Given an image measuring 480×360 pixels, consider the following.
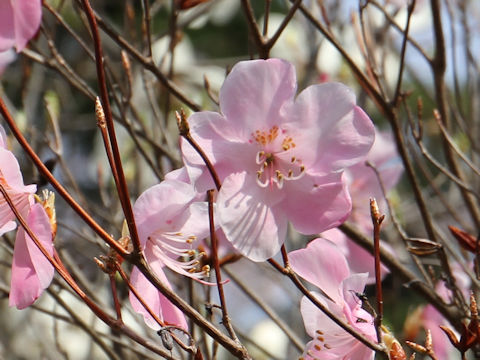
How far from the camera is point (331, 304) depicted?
105 cm

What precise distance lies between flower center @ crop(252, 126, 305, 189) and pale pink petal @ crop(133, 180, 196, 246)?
0.41ft

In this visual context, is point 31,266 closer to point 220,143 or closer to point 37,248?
point 37,248

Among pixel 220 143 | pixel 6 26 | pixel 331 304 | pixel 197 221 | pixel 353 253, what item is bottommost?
pixel 353 253

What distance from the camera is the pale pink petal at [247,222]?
101 centimetres

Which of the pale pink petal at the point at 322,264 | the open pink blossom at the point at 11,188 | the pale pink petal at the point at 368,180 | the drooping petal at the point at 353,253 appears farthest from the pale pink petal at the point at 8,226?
the pale pink petal at the point at 368,180

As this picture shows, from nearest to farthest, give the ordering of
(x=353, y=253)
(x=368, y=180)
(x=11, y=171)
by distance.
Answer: (x=11, y=171) < (x=353, y=253) < (x=368, y=180)

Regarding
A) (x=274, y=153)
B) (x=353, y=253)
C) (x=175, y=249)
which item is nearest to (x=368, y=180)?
(x=353, y=253)

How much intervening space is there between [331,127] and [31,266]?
442 millimetres

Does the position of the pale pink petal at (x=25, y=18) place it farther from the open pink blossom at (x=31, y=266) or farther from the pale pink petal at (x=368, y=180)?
the pale pink petal at (x=368, y=180)

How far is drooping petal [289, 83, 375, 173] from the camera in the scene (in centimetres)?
105

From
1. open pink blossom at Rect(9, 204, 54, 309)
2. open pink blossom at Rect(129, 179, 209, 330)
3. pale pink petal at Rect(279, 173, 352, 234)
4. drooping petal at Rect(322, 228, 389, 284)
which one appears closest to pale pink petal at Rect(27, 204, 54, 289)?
open pink blossom at Rect(9, 204, 54, 309)

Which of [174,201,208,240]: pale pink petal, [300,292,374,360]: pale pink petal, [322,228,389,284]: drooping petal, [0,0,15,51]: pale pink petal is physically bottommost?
[322,228,389,284]: drooping petal

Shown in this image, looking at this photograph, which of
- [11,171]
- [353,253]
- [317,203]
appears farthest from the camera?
[353,253]

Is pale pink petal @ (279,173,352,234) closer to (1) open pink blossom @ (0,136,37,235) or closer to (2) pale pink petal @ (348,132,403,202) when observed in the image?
(1) open pink blossom @ (0,136,37,235)
